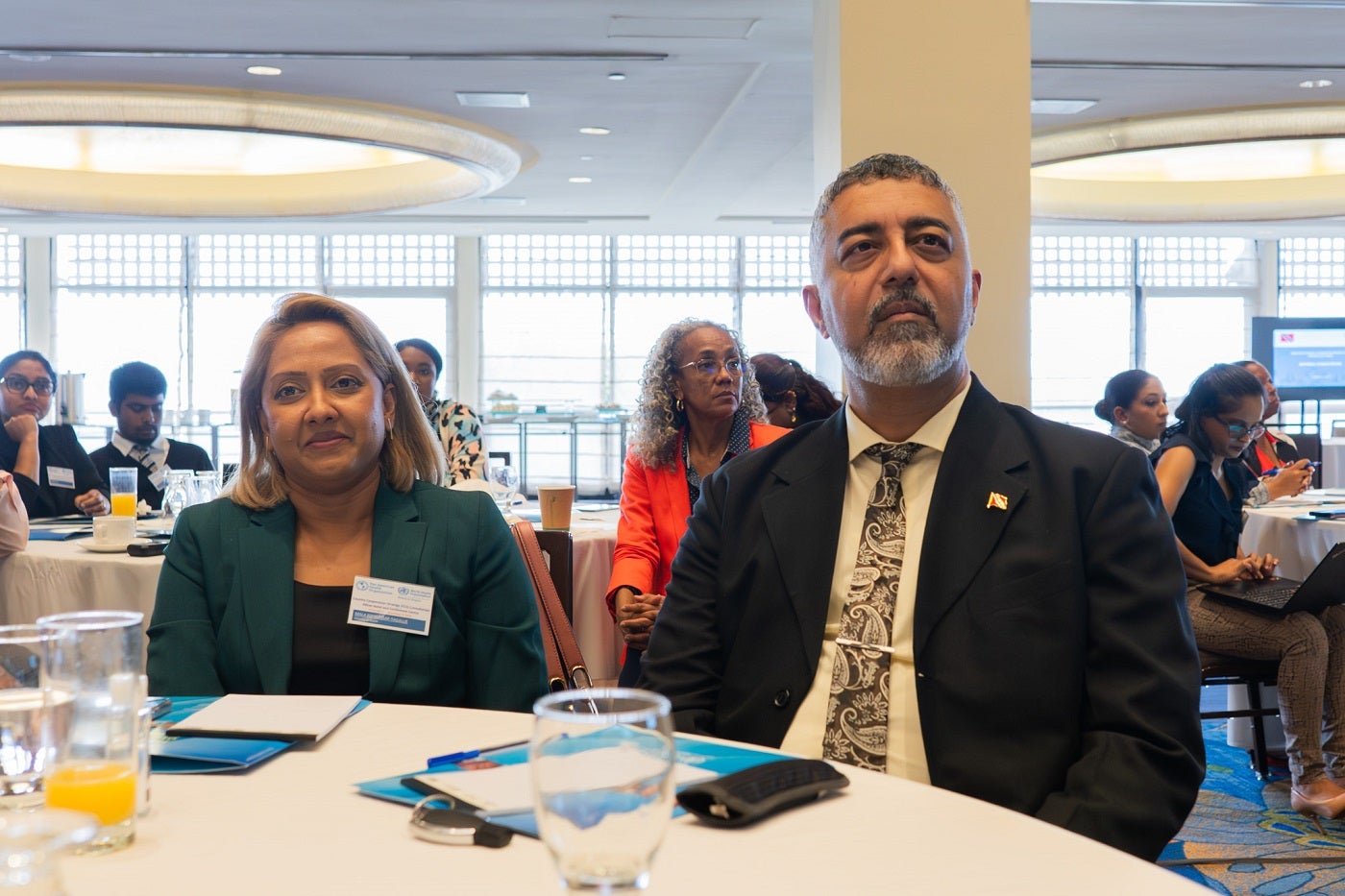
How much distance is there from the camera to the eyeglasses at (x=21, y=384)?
561 cm

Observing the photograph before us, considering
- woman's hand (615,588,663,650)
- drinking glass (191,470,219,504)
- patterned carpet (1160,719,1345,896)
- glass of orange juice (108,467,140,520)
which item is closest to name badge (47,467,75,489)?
glass of orange juice (108,467,140,520)

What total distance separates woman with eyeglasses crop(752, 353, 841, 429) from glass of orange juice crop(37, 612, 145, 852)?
3.65 m

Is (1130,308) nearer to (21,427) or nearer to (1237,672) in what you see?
(1237,672)

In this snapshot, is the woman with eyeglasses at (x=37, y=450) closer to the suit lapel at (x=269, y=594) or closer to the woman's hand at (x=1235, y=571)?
the suit lapel at (x=269, y=594)

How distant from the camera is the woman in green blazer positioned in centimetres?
200

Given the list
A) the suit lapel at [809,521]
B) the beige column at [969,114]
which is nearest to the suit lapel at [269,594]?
the suit lapel at [809,521]

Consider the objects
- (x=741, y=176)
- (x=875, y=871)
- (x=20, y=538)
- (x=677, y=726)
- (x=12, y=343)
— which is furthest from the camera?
(x=12, y=343)

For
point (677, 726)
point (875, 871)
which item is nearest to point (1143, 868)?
point (875, 871)

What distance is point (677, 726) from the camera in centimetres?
170

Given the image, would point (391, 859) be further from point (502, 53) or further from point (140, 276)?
point (140, 276)

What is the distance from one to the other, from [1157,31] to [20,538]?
20.0 feet

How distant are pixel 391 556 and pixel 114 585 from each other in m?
2.06

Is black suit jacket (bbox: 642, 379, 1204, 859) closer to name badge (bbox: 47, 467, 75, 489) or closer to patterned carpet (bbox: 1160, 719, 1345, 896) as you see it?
patterned carpet (bbox: 1160, 719, 1345, 896)

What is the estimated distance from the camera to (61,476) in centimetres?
521
